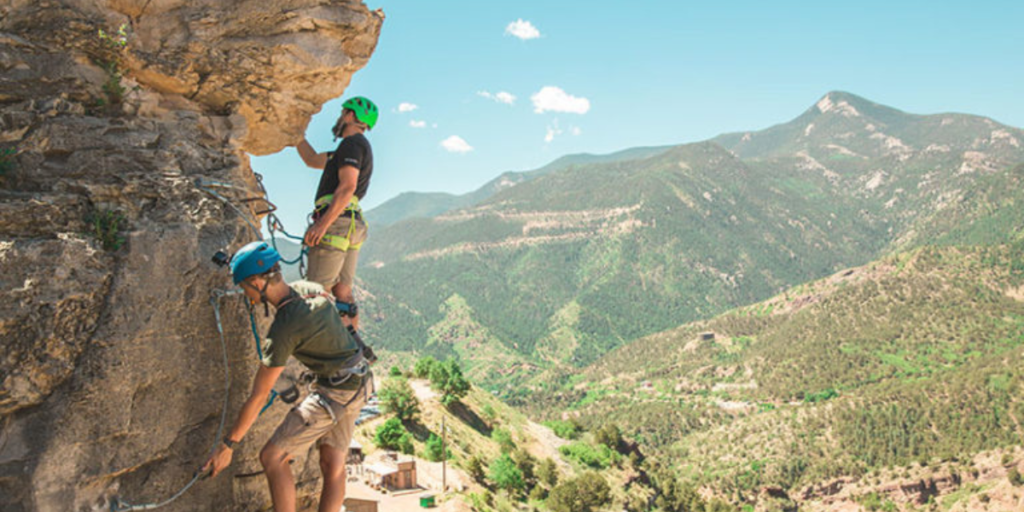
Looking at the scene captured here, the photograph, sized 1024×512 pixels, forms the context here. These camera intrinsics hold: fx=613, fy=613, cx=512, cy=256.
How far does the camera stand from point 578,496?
167ft

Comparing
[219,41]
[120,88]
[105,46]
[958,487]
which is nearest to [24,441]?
[120,88]

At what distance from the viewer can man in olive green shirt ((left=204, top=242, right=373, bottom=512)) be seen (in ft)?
18.0

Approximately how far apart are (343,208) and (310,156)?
249 cm

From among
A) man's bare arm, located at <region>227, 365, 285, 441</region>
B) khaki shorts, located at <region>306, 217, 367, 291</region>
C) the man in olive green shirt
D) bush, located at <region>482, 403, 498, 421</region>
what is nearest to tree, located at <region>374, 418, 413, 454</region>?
bush, located at <region>482, 403, 498, 421</region>

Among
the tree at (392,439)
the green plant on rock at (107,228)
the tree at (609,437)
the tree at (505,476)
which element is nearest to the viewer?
the green plant on rock at (107,228)

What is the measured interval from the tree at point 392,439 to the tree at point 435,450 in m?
1.56

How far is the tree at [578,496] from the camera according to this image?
163ft

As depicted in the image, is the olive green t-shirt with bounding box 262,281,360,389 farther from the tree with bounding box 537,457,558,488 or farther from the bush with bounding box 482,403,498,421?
the bush with bounding box 482,403,498,421

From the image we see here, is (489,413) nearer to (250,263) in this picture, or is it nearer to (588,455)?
(588,455)

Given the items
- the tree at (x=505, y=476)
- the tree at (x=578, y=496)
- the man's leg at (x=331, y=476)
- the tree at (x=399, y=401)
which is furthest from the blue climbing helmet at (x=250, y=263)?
the tree at (x=578, y=496)

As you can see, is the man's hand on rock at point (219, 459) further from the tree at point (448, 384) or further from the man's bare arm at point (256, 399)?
the tree at point (448, 384)

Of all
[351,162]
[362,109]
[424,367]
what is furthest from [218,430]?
[424,367]

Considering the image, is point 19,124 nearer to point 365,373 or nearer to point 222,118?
point 222,118

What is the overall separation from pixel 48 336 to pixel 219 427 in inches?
70.0
